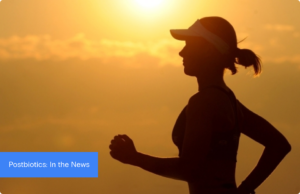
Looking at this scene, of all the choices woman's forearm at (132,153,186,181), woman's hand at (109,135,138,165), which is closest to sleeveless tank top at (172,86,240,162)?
woman's forearm at (132,153,186,181)

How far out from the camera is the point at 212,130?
3.51m

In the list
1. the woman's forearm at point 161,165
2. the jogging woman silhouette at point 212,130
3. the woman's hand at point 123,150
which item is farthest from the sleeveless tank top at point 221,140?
the woman's hand at point 123,150

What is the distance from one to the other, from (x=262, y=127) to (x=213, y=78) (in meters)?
0.60

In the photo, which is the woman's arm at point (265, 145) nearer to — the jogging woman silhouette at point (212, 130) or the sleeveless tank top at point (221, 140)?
the jogging woman silhouette at point (212, 130)

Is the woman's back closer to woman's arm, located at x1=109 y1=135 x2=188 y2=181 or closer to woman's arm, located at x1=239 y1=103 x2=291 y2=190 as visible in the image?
woman's arm, located at x1=109 y1=135 x2=188 y2=181

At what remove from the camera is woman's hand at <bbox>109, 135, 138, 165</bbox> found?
138 inches

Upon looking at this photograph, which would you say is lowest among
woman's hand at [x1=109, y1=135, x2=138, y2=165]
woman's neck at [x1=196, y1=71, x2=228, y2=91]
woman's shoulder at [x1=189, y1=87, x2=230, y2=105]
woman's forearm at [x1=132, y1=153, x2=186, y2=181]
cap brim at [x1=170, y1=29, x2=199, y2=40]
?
woman's forearm at [x1=132, y1=153, x2=186, y2=181]

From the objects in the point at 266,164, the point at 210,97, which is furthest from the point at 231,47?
the point at 266,164

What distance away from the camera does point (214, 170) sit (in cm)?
360

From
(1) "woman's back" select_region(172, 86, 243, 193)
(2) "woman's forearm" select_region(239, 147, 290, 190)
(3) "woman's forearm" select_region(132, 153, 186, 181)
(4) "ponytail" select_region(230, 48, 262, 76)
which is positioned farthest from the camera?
(2) "woman's forearm" select_region(239, 147, 290, 190)

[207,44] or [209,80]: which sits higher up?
[207,44]

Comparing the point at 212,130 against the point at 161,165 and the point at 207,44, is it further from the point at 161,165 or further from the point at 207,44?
the point at 207,44

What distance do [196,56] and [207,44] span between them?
111 millimetres

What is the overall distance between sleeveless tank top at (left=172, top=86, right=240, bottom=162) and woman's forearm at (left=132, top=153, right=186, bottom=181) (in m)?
0.22
